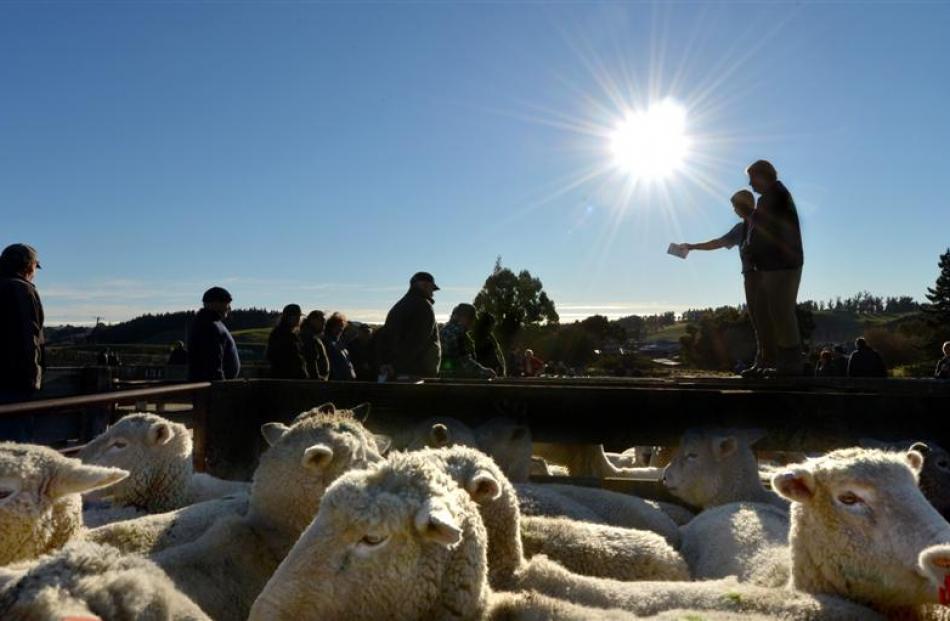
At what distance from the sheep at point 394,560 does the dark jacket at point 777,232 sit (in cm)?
485

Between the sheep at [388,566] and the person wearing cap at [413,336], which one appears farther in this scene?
the person wearing cap at [413,336]

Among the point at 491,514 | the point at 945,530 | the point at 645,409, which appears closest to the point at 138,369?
the point at 645,409

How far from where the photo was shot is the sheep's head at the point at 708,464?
5551mm

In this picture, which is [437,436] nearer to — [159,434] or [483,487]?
[159,434]

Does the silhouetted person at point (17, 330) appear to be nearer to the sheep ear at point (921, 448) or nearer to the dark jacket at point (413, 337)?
the dark jacket at point (413, 337)

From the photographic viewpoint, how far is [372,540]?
2.72 metres

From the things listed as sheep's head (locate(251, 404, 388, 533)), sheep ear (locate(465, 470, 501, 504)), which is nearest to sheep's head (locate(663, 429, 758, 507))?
sheep's head (locate(251, 404, 388, 533))

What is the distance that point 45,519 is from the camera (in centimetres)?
355

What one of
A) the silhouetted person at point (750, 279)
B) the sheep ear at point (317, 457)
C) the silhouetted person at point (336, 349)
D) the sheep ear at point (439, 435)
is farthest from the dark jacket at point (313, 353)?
the sheep ear at point (317, 457)

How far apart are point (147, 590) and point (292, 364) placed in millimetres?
6400

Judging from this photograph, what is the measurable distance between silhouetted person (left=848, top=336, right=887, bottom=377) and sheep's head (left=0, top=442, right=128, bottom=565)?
41.5 feet

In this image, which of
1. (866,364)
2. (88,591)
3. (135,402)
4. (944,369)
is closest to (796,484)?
(88,591)

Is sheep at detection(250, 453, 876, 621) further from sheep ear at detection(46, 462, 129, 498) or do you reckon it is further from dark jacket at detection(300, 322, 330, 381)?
dark jacket at detection(300, 322, 330, 381)

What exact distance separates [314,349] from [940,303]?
52837 millimetres
